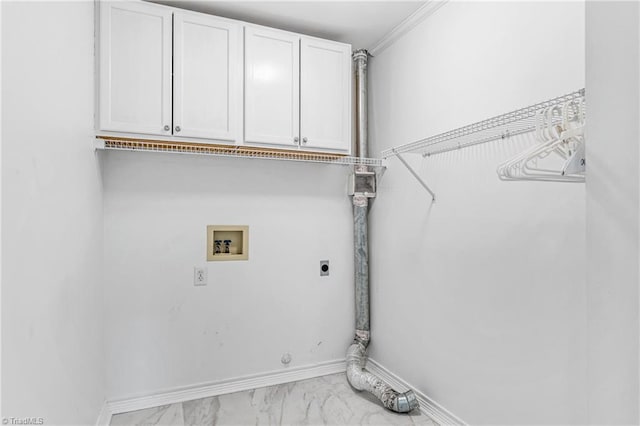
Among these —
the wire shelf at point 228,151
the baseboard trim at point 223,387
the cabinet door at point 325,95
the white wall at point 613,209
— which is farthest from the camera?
the cabinet door at point 325,95

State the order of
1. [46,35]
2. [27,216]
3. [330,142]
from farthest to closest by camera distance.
A: [330,142], [46,35], [27,216]

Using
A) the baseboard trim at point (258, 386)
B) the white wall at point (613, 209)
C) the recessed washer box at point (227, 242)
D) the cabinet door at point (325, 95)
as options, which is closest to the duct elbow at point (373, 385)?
the baseboard trim at point (258, 386)

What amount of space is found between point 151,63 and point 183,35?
255 millimetres

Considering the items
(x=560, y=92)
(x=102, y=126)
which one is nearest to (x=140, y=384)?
(x=102, y=126)

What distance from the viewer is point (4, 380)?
0.87 meters

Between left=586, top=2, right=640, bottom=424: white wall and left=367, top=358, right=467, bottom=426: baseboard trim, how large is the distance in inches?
64.8

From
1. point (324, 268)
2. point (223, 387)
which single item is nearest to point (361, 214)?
point (324, 268)

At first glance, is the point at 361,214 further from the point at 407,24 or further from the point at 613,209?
the point at 613,209

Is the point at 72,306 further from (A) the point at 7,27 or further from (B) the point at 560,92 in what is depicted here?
(B) the point at 560,92

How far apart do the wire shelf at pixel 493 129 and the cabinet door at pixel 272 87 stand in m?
0.72

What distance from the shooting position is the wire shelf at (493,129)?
1.27 m

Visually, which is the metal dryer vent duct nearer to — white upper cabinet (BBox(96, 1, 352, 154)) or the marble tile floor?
white upper cabinet (BBox(96, 1, 352, 154))

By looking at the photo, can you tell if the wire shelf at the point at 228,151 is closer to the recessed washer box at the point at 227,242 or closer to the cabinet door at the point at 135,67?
the cabinet door at the point at 135,67

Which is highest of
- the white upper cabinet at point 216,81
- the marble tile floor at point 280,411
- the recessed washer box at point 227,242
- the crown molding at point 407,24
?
the crown molding at point 407,24
